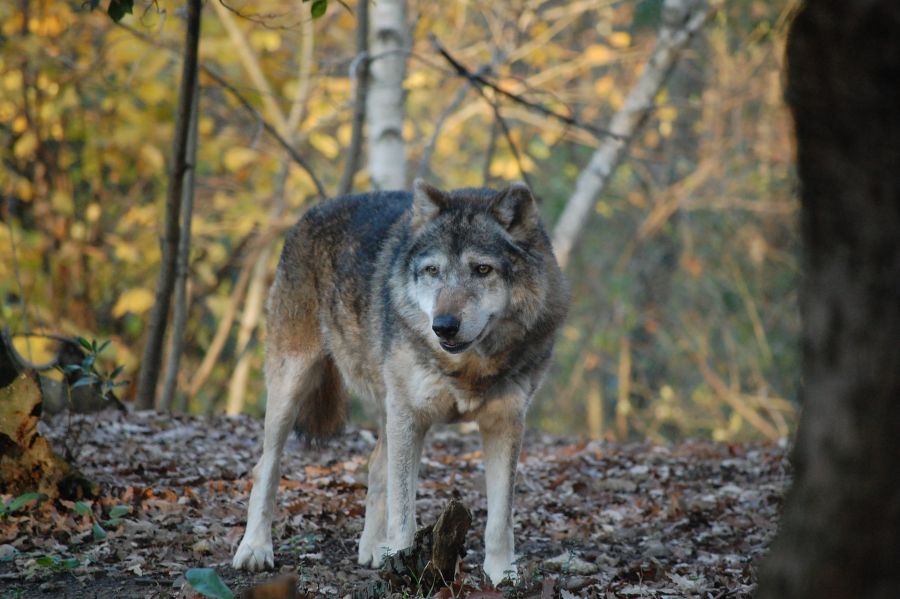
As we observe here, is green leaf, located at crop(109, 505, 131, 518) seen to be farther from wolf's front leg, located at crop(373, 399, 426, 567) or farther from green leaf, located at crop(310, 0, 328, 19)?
green leaf, located at crop(310, 0, 328, 19)

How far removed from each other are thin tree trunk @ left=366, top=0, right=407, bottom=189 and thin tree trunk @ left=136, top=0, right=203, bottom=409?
2.90 metres

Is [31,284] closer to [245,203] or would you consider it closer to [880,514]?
[245,203]

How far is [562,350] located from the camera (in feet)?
66.8

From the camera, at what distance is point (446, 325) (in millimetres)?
4270

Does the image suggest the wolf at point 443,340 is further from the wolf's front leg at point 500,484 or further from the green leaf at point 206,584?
the green leaf at point 206,584

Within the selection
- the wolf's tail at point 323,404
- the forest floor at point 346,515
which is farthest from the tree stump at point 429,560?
the wolf's tail at point 323,404

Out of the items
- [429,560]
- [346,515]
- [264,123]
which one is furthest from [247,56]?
[429,560]

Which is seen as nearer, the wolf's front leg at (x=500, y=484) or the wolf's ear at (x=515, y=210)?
the wolf's front leg at (x=500, y=484)

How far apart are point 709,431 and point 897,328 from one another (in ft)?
55.2

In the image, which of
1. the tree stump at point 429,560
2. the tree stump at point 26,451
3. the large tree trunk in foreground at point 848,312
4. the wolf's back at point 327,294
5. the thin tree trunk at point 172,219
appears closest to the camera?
the large tree trunk in foreground at point 848,312

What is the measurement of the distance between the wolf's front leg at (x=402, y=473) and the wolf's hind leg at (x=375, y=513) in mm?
336

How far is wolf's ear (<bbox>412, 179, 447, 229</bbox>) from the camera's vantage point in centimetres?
475

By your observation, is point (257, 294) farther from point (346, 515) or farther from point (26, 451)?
point (26, 451)

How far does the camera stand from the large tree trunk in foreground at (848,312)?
5.46 ft
